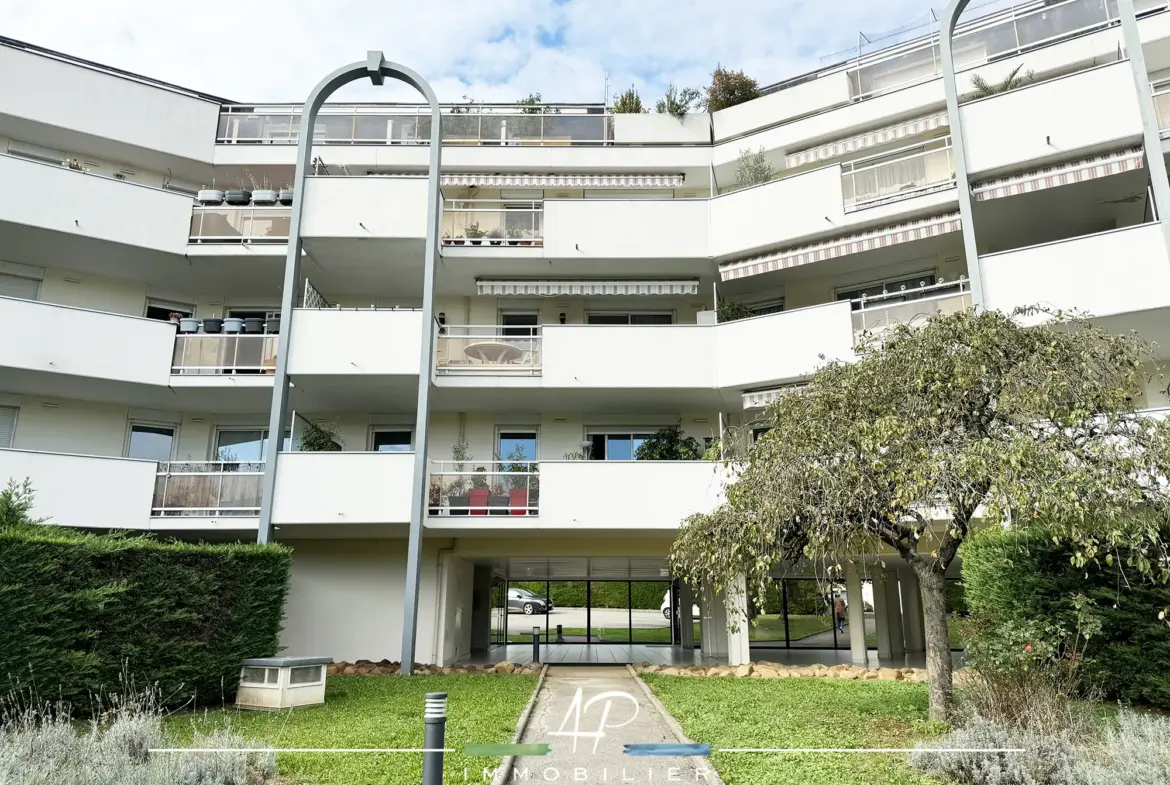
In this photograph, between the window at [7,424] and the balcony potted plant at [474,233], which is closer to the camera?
the window at [7,424]

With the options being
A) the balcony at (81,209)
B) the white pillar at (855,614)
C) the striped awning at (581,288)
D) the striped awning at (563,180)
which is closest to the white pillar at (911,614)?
the white pillar at (855,614)

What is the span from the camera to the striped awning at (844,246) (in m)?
16.3

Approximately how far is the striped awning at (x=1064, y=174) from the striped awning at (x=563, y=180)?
7226 millimetres

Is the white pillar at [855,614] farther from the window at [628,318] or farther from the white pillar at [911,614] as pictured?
the window at [628,318]

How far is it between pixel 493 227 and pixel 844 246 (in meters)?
8.13

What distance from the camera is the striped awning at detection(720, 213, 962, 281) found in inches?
641

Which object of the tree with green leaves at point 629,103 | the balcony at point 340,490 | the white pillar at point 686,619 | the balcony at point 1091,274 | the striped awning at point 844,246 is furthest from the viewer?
the white pillar at point 686,619

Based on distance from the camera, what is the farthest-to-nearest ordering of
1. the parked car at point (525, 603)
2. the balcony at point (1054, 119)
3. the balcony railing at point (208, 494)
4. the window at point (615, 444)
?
the parked car at point (525, 603), the window at point (615, 444), the balcony railing at point (208, 494), the balcony at point (1054, 119)

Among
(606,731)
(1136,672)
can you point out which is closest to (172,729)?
(606,731)

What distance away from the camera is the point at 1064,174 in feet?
49.1

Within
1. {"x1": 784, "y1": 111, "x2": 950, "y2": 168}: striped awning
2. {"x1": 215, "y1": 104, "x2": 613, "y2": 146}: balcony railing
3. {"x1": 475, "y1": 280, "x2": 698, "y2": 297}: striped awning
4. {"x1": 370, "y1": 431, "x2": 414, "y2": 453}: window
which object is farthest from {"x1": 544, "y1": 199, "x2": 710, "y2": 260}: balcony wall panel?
{"x1": 370, "y1": 431, "x2": 414, "y2": 453}: window

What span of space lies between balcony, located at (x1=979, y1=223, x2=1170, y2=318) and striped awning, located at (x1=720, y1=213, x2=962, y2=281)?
154 cm

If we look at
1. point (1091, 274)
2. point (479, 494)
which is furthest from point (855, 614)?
point (479, 494)

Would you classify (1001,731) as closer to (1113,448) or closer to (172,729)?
(1113,448)
